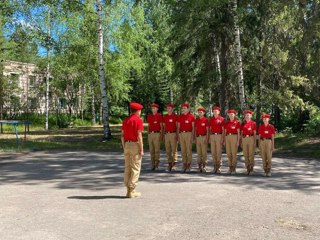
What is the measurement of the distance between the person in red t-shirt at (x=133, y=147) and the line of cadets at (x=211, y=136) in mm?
3388

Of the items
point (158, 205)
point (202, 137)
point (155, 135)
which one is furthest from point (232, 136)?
point (158, 205)

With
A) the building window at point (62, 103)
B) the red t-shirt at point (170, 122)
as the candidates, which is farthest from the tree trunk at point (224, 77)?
the building window at point (62, 103)

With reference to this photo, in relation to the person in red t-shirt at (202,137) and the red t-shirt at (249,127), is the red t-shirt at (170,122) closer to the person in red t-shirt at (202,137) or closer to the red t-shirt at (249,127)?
the person in red t-shirt at (202,137)

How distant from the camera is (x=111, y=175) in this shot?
10.7 metres

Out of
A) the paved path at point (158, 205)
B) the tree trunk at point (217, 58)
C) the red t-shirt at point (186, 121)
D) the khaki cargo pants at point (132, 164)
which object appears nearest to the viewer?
the paved path at point (158, 205)

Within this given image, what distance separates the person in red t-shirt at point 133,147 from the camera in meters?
7.92

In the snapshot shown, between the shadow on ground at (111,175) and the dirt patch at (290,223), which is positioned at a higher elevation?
the shadow on ground at (111,175)

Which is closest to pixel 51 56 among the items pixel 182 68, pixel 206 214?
pixel 182 68

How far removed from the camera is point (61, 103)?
1896 inches

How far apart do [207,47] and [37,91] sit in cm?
2770

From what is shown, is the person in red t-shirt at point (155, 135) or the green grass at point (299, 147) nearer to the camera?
the person in red t-shirt at point (155, 135)

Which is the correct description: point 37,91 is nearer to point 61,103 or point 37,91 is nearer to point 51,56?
point 61,103

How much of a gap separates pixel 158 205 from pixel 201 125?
14.9 feet

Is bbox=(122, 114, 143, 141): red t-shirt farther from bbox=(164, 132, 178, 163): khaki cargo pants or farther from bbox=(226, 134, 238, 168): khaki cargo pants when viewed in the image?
bbox=(226, 134, 238, 168): khaki cargo pants
